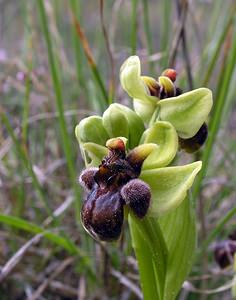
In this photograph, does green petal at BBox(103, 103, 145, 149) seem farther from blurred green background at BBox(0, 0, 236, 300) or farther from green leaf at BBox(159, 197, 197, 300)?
blurred green background at BBox(0, 0, 236, 300)

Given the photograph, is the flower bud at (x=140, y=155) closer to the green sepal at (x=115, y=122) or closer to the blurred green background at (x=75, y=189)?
the green sepal at (x=115, y=122)

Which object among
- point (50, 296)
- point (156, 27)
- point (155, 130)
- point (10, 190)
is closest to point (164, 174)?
point (155, 130)

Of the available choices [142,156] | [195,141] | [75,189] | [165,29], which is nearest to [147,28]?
[165,29]

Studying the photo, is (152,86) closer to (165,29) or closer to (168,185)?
(168,185)

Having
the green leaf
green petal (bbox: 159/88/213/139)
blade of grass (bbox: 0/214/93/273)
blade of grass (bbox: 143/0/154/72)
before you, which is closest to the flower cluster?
green petal (bbox: 159/88/213/139)

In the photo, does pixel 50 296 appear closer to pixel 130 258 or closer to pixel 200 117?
pixel 130 258

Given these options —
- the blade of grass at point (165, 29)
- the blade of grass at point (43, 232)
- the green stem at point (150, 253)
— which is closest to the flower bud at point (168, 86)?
the green stem at point (150, 253)
